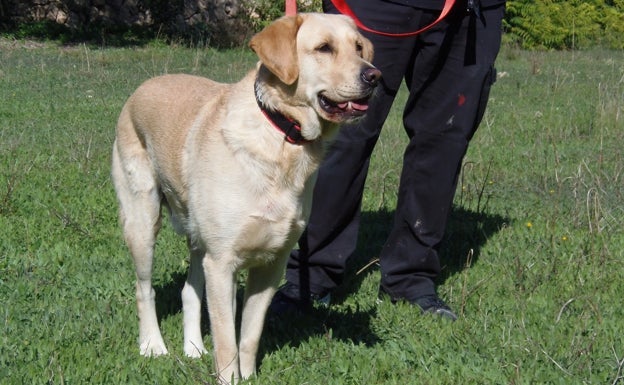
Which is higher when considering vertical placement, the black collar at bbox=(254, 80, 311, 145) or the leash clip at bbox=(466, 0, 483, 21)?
the leash clip at bbox=(466, 0, 483, 21)

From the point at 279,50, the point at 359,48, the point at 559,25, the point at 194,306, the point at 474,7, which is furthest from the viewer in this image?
the point at 559,25

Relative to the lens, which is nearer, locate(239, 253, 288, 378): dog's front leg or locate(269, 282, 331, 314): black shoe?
locate(239, 253, 288, 378): dog's front leg

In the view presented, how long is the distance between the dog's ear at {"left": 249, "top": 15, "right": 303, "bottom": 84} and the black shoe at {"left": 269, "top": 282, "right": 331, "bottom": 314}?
1.75 m

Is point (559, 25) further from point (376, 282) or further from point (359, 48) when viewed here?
point (359, 48)

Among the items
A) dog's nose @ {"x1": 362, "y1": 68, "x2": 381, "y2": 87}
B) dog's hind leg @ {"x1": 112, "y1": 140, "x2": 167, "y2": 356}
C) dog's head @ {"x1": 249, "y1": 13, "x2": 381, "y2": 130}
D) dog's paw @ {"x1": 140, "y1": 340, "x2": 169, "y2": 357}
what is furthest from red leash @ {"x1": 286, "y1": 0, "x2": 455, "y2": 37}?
dog's paw @ {"x1": 140, "y1": 340, "x2": 169, "y2": 357}

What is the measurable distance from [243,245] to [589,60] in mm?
17836

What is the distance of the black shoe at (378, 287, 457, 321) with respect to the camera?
5.21 meters

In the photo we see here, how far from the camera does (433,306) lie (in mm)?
5340

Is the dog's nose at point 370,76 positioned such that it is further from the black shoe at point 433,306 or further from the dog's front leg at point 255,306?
the black shoe at point 433,306

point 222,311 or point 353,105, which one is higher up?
point 353,105

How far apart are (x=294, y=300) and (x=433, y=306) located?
2.62 feet

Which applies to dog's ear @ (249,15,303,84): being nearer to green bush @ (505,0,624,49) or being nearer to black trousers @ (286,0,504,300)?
black trousers @ (286,0,504,300)

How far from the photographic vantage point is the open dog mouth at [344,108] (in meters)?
4.11

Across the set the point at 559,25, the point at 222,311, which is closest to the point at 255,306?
the point at 222,311
